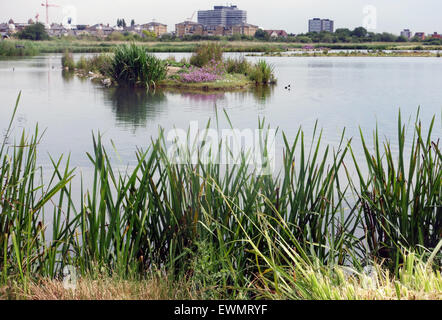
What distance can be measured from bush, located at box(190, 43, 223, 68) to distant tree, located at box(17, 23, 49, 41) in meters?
13.3

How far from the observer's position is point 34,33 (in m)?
24.7

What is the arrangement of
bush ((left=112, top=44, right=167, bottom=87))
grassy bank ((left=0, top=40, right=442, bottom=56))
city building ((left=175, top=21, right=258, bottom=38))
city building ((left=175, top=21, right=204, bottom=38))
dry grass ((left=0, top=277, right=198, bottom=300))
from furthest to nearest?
grassy bank ((left=0, top=40, right=442, bottom=56)), city building ((left=175, top=21, right=204, bottom=38)), city building ((left=175, top=21, right=258, bottom=38)), bush ((left=112, top=44, right=167, bottom=87)), dry grass ((left=0, top=277, right=198, bottom=300))

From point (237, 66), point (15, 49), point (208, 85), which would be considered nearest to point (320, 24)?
point (237, 66)

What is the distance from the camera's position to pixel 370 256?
2.38 m

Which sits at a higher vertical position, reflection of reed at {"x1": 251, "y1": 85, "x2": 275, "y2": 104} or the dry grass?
reflection of reed at {"x1": 251, "y1": 85, "x2": 275, "y2": 104}

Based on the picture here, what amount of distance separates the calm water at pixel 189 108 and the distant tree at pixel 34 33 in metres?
12.9

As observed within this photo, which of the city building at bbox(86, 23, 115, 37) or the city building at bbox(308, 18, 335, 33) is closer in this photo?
the city building at bbox(308, 18, 335, 33)

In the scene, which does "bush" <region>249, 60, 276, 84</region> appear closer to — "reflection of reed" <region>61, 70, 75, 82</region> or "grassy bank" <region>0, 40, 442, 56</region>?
"reflection of reed" <region>61, 70, 75, 82</region>

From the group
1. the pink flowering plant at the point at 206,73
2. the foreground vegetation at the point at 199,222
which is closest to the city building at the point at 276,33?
the pink flowering plant at the point at 206,73

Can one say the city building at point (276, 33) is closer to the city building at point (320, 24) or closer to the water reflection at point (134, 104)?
the city building at point (320, 24)

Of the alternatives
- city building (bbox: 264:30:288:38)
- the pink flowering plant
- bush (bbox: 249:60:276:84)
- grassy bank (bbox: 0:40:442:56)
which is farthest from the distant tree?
bush (bbox: 249:60:276:84)

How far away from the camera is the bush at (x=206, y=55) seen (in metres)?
13.4

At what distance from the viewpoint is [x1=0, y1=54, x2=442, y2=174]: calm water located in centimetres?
601
